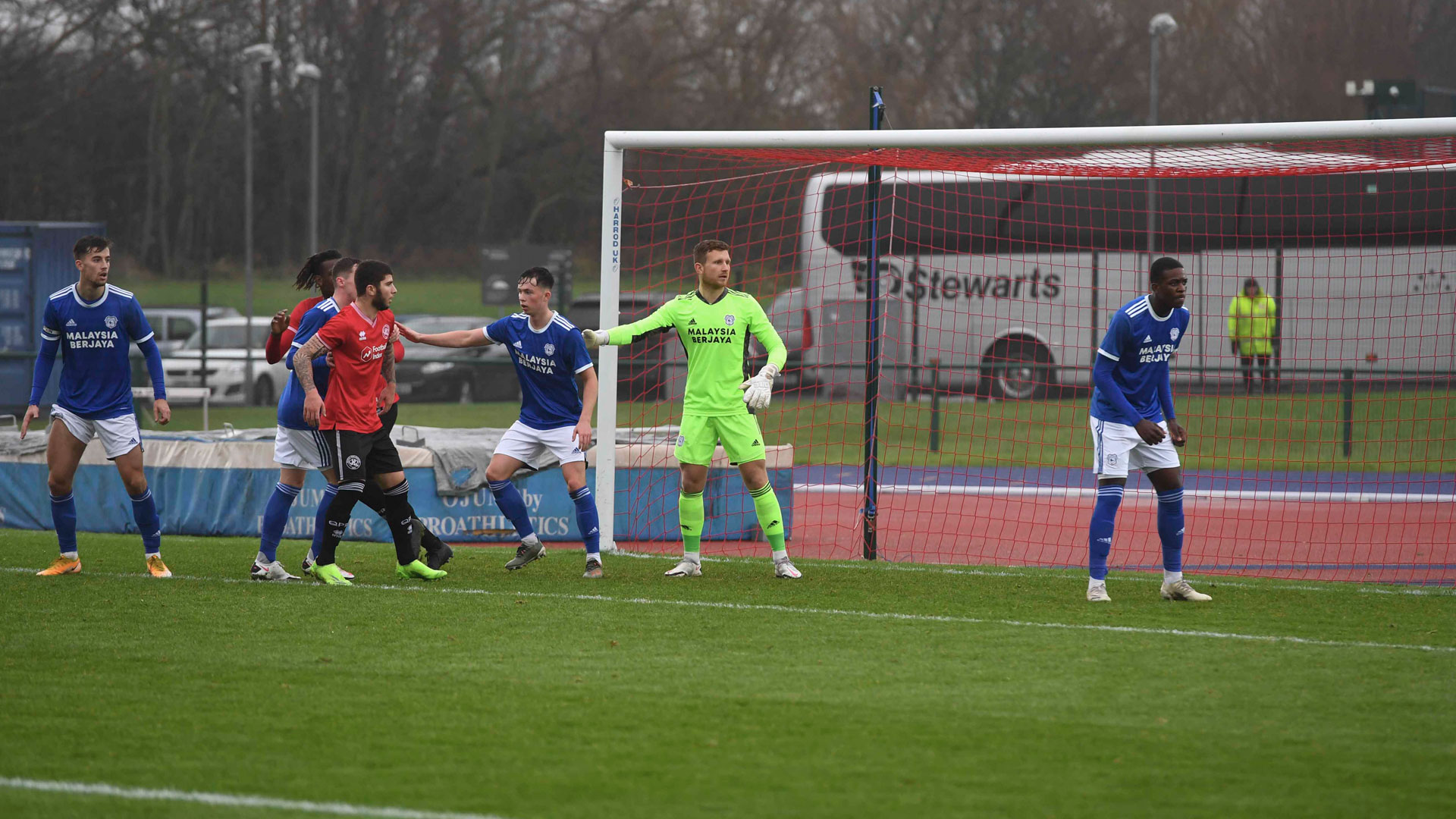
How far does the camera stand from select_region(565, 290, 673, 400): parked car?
1268 cm

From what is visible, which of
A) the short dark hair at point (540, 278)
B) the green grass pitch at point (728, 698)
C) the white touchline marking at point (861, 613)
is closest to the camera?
the green grass pitch at point (728, 698)

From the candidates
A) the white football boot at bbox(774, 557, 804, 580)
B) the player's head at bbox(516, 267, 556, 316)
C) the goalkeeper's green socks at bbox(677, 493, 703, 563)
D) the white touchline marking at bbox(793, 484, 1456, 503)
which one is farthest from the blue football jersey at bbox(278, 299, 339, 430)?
the white touchline marking at bbox(793, 484, 1456, 503)

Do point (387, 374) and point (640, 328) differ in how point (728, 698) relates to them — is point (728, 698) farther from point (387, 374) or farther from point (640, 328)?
point (387, 374)

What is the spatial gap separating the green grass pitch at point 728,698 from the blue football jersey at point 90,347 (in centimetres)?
103

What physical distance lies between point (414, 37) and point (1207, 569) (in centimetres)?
3138

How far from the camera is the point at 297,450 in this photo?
820cm

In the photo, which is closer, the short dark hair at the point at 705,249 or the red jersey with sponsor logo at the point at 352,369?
the red jersey with sponsor logo at the point at 352,369

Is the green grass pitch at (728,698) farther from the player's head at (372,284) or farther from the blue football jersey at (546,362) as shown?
the player's head at (372,284)

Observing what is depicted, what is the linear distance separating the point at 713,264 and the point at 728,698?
3.45 m

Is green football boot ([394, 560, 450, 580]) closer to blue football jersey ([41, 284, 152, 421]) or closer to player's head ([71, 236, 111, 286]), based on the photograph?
blue football jersey ([41, 284, 152, 421])

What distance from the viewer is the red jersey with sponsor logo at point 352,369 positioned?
7688 mm

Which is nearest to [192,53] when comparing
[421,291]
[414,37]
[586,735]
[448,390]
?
[414,37]

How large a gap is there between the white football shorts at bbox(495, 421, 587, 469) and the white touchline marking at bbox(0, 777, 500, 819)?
4.37 metres

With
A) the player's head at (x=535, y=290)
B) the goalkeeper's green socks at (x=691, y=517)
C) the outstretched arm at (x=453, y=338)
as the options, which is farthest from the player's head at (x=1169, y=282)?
the outstretched arm at (x=453, y=338)
